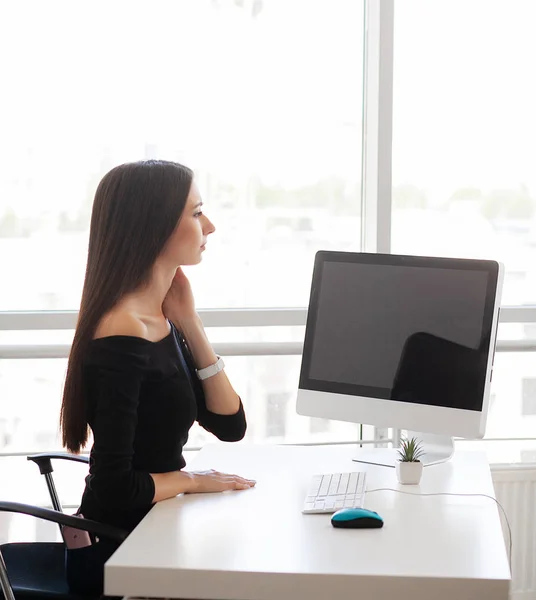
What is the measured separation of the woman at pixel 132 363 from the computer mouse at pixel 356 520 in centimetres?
31

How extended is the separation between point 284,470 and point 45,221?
4.58 ft

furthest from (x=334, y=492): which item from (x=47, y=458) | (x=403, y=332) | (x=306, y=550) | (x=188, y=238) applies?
(x=47, y=458)

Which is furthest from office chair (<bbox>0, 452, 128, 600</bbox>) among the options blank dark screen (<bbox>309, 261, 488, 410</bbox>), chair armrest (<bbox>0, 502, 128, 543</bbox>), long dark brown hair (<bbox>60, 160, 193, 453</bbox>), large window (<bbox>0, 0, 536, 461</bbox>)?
large window (<bbox>0, 0, 536, 461</bbox>)

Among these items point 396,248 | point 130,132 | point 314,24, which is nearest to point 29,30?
point 130,132

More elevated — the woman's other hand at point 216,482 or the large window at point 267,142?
the large window at point 267,142

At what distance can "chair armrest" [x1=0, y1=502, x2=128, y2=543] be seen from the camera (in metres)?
1.68

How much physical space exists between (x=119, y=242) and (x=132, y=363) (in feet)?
0.90

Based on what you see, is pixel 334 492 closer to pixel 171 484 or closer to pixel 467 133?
pixel 171 484

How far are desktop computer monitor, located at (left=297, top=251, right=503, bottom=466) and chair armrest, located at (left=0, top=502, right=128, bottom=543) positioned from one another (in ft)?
2.01

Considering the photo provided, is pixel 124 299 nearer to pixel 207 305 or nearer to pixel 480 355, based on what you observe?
pixel 480 355

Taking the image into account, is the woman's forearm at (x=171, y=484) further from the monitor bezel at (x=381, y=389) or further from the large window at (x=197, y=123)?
the large window at (x=197, y=123)

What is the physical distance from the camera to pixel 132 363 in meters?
1.81

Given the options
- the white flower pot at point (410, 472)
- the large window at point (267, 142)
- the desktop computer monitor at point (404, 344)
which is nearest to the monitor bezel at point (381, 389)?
the desktop computer monitor at point (404, 344)

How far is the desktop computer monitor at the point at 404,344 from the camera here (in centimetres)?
200
